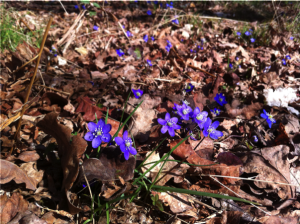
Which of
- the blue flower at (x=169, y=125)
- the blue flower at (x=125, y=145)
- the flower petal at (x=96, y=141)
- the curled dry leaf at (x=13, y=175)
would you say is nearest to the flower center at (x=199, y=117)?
the blue flower at (x=169, y=125)

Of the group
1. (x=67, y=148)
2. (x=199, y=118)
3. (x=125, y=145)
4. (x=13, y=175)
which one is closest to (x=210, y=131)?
(x=199, y=118)

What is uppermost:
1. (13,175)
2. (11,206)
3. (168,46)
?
(168,46)

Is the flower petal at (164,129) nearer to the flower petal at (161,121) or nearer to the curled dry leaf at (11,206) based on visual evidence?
the flower petal at (161,121)

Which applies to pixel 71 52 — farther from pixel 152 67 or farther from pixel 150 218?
pixel 150 218

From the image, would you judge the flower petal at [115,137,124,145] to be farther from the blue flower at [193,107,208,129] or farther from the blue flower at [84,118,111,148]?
the blue flower at [193,107,208,129]

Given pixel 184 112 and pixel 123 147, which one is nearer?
pixel 123 147

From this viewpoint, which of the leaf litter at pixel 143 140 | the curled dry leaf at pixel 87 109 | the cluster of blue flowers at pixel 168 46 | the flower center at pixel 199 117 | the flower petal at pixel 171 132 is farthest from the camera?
the cluster of blue flowers at pixel 168 46

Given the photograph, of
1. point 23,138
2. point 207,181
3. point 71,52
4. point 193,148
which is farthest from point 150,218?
point 71,52

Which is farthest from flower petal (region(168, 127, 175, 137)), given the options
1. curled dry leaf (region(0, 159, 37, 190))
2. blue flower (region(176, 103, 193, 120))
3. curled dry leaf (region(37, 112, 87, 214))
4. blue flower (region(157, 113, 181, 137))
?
curled dry leaf (region(0, 159, 37, 190))

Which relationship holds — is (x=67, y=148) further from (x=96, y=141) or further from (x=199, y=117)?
(x=199, y=117)
